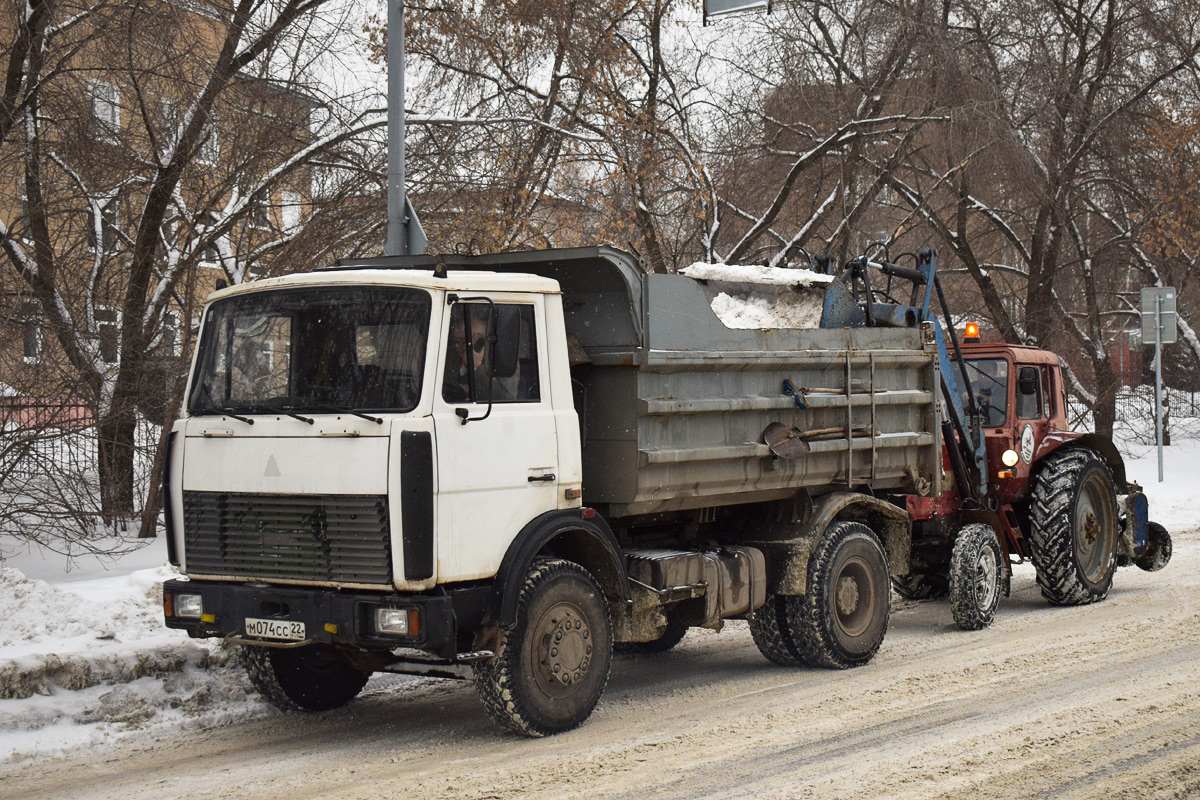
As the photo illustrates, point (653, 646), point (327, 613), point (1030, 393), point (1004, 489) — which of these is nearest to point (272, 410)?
point (327, 613)

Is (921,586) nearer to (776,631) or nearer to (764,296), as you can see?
→ (776,631)

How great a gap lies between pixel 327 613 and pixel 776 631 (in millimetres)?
3646

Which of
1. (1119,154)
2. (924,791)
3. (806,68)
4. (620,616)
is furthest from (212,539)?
(1119,154)

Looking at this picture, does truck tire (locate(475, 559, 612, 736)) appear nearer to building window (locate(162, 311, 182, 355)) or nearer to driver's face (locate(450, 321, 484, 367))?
driver's face (locate(450, 321, 484, 367))

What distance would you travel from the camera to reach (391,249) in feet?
34.7

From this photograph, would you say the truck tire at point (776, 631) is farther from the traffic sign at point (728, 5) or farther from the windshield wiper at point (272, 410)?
the traffic sign at point (728, 5)

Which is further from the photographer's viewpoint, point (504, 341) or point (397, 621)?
point (504, 341)

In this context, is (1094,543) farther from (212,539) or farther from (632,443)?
(212,539)

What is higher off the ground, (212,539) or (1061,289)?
(1061,289)

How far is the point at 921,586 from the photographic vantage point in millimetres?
12234

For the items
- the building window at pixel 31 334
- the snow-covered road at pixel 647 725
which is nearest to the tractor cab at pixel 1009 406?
the snow-covered road at pixel 647 725

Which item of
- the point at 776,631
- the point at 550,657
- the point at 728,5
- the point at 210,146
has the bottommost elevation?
the point at 776,631

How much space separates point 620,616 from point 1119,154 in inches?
662

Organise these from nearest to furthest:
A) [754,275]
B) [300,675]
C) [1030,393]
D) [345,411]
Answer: [345,411] → [300,675] → [754,275] → [1030,393]
